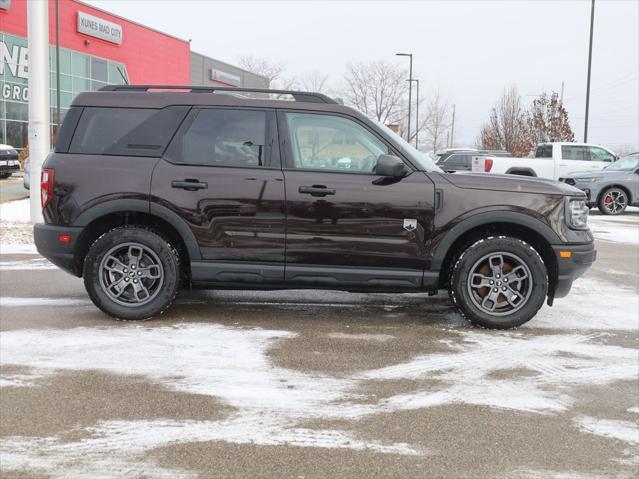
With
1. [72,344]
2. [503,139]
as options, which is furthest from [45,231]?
[503,139]

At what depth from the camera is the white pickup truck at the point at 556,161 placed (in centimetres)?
1878

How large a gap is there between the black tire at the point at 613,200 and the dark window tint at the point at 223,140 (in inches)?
554

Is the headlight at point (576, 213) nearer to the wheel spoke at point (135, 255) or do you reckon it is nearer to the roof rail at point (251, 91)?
the roof rail at point (251, 91)

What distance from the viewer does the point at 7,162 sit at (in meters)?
22.9

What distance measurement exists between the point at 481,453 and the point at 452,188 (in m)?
2.56

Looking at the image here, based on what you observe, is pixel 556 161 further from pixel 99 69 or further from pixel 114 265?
pixel 99 69

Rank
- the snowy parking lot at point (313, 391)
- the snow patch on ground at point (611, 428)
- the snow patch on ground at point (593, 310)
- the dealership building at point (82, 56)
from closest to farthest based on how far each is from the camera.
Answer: the snowy parking lot at point (313, 391)
the snow patch on ground at point (611, 428)
the snow patch on ground at point (593, 310)
the dealership building at point (82, 56)

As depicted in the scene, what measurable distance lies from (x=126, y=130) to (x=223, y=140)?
0.83 m

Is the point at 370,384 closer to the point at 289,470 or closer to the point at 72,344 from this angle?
the point at 289,470

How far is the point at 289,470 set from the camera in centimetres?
293

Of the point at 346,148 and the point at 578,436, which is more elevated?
the point at 346,148

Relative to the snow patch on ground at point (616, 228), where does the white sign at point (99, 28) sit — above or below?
above

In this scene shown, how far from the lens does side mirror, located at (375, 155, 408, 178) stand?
16.6 feet

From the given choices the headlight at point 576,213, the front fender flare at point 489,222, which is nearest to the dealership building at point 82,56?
the front fender flare at point 489,222
